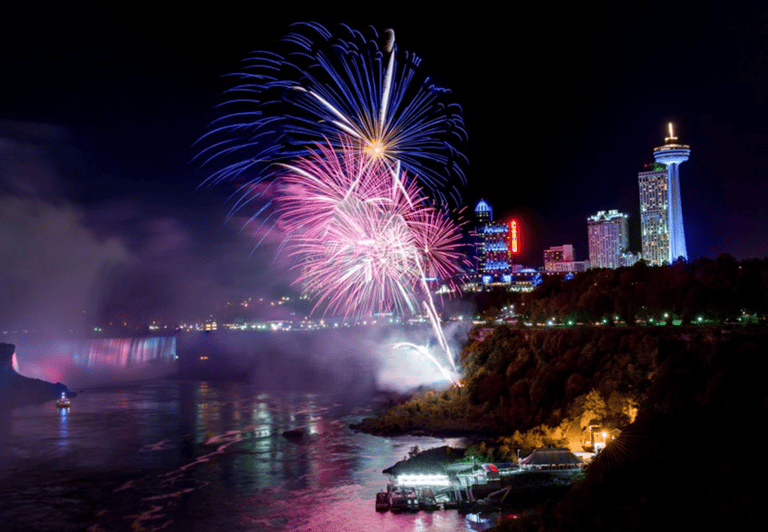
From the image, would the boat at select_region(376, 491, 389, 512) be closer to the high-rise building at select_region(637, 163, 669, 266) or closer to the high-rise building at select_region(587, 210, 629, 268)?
the high-rise building at select_region(637, 163, 669, 266)

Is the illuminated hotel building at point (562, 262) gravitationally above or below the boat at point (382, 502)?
above

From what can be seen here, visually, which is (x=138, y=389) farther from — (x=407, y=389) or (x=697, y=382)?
(x=697, y=382)

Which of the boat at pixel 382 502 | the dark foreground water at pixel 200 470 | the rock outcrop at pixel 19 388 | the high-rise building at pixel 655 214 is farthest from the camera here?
the high-rise building at pixel 655 214

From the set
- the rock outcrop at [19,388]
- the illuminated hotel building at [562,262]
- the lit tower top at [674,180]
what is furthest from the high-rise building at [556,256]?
the rock outcrop at [19,388]

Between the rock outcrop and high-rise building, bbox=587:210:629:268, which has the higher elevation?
high-rise building, bbox=587:210:629:268

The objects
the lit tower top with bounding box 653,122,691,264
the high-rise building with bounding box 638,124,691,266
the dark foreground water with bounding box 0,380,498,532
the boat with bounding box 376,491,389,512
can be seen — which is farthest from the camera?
the high-rise building with bounding box 638,124,691,266

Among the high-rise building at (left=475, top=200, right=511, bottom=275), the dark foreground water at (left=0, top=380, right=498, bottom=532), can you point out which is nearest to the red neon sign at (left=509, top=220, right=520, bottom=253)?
the high-rise building at (left=475, top=200, right=511, bottom=275)

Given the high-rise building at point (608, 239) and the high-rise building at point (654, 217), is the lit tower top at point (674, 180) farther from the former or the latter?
the high-rise building at point (608, 239)
